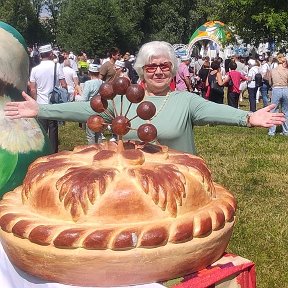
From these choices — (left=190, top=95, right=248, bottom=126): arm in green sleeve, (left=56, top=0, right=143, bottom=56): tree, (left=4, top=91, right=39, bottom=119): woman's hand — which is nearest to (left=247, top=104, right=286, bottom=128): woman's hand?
(left=190, top=95, right=248, bottom=126): arm in green sleeve

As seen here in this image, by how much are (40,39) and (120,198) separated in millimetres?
49567

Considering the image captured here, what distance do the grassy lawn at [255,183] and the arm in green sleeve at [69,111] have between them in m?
1.85

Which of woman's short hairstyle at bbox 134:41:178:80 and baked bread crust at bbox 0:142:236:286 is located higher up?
woman's short hairstyle at bbox 134:41:178:80

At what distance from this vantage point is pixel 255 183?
6.07 metres

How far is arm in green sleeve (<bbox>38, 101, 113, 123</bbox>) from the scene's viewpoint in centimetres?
235

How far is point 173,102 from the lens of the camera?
256cm

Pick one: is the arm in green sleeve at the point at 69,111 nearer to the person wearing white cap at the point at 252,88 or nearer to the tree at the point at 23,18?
the person wearing white cap at the point at 252,88

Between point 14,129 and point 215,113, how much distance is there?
1.12 m

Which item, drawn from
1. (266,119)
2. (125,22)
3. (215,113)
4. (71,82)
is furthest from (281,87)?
(125,22)

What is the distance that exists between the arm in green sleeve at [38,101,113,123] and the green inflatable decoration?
57 cm

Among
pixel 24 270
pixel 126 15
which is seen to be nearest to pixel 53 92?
pixel 24 270

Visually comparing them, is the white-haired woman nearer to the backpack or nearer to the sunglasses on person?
the sunglasses on person

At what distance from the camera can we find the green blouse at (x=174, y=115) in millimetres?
2406

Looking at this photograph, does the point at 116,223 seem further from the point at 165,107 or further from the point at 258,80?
the point at 258,80
